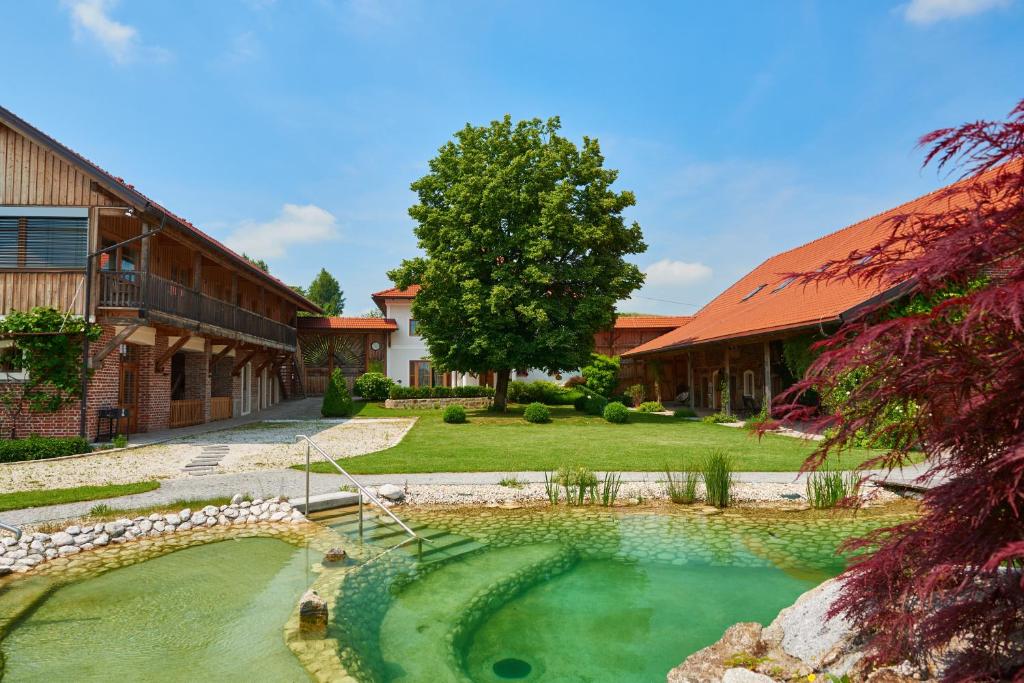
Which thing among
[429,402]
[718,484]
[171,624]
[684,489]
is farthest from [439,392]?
[171,624]

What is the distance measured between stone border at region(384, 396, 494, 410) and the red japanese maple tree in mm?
23952

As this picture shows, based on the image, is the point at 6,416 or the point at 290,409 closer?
the point at 6,416

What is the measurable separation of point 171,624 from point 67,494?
16.2 feet

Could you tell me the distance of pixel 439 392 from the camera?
2798 centimetres

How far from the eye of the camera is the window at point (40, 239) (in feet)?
47.2

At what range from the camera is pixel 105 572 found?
21.5 ft

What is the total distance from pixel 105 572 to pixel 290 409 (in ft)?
67.9

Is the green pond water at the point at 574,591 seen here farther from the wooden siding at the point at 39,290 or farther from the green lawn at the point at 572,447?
the wooden siding at the point at 39,290

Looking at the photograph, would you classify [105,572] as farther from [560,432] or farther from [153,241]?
[153,241]

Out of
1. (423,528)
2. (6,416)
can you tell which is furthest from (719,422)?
(6,416)

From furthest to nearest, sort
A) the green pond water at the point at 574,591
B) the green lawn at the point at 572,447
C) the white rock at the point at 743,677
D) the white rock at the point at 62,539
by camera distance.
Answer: the green lawn at the point at 572,447, the white rock at the point at 62,539, the green pond water at the point at 574,591, the white rock at the point at 743,677

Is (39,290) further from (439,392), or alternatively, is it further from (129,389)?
(439,392)

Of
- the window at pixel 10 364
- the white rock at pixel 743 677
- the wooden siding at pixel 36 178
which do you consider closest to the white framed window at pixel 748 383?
the white rock at pixel 743 677

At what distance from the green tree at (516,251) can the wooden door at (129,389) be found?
9254 millimetres
